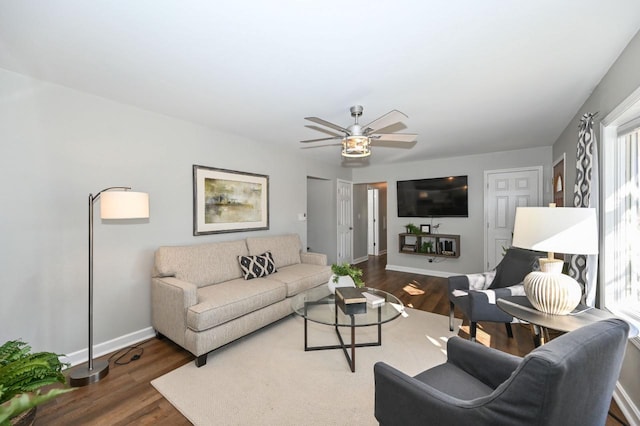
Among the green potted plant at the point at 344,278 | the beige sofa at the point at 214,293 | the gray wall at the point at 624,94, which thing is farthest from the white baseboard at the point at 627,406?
the beige sofa at the point at 214,293

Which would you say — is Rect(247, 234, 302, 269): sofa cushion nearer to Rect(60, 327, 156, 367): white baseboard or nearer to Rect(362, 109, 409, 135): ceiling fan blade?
Rect(60, 327, 156, 367): white baseboard

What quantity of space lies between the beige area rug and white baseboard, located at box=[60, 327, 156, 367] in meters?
0.84

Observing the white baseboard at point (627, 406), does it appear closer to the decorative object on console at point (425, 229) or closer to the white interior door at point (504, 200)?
the white interior door at point (504, 200)

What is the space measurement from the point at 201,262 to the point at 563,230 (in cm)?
315

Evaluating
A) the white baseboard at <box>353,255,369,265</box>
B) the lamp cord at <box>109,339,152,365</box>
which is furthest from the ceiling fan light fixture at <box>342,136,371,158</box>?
the white baseboard at <box>353,255,369,265</box>

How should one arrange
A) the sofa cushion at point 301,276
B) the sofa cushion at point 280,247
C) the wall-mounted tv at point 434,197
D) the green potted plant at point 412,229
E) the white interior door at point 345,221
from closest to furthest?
the sofa cushion at point 301,276 < the sofa cushion at point 280,247 < the wall-mounted tv at point 434,197 < the green potted plant at point 412,229 < the white interior door at point 345,221

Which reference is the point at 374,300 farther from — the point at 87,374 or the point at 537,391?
the point at 87,374

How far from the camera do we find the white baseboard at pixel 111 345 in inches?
94.6

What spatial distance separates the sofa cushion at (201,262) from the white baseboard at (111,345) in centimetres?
64

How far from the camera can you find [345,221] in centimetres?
636

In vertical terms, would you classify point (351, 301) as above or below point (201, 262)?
below

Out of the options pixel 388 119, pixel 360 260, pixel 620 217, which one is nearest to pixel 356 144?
pixel 388 119

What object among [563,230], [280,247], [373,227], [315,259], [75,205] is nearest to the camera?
[563,230]

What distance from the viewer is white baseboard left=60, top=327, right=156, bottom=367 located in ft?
7.88
